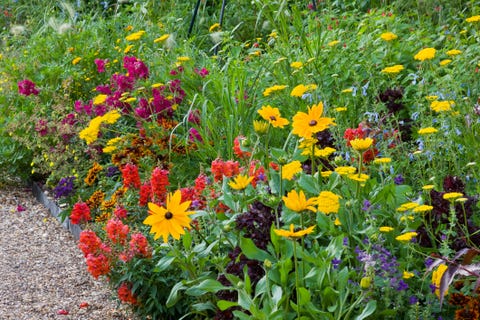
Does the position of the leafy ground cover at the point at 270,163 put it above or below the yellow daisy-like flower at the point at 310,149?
below

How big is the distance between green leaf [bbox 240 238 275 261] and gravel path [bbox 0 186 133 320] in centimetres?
103

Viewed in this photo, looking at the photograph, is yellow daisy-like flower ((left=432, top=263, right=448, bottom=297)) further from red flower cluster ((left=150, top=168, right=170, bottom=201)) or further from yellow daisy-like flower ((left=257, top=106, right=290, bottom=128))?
red flower cluster ((left=150, top=168, right=170, bottom=201))

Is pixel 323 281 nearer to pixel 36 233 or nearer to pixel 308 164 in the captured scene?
pixel 308 164

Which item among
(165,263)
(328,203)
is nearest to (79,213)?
(165,263)

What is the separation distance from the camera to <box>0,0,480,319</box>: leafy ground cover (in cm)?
268

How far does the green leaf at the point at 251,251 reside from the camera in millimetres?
2768

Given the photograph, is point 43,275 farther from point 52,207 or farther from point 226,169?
point 226,169

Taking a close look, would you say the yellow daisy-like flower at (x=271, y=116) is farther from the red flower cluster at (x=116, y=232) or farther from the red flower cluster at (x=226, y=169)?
the red flower cluster at (x=116, y=232)

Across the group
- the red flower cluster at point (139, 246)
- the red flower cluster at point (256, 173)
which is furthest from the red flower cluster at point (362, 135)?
the red flower cluster at point (139, 246)

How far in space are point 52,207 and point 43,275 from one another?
3.56ft

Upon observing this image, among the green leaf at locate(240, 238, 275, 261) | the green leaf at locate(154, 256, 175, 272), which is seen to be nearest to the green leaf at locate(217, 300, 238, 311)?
the green leaf at locate(240, 238, 275, 261)

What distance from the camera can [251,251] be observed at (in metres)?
2.79

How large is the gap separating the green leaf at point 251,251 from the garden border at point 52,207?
215 cm

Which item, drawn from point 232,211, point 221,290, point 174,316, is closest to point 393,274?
point 221,290
